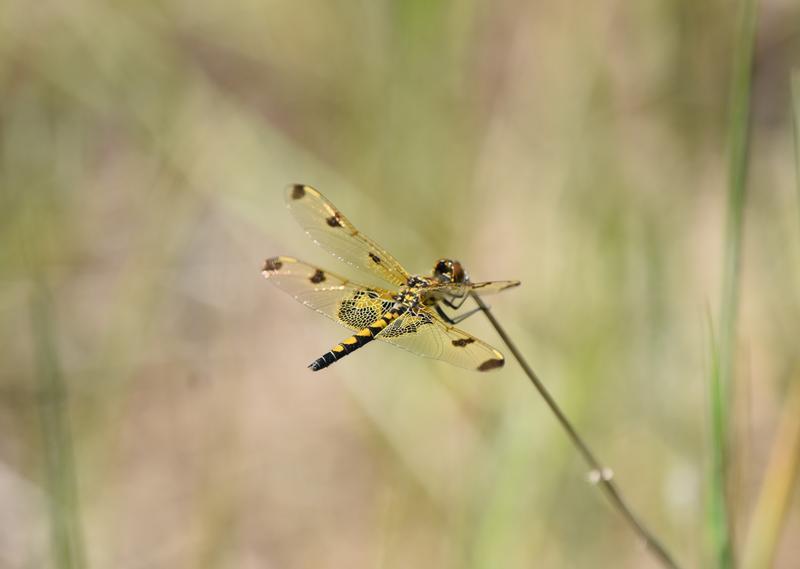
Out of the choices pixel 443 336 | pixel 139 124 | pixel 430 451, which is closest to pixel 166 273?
pixel 139 124

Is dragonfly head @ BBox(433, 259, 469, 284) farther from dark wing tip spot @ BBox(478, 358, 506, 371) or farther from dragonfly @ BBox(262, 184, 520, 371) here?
dark wing tip spot @ BBox(478, 358, 506, 371)

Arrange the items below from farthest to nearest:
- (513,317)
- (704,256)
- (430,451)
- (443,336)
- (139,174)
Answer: (139,174)
(704,256)
(513,317)
(430,451)
(443,336)

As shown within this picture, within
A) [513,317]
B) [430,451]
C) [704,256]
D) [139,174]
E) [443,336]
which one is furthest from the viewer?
[139,174]

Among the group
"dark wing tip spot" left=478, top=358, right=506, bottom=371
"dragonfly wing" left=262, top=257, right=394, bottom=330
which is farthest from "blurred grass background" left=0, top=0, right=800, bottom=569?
"dark wing tip spot" left=478, top=358, right=506, bottom=371

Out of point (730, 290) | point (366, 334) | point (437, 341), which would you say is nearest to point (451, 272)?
point (437, 341)

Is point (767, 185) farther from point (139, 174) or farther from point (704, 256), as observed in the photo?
point (139, 174)

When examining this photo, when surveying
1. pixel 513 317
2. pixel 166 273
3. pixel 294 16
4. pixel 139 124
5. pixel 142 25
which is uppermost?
pixel 294 16

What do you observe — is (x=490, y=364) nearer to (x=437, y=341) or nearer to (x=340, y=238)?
(x=437, y=341)
